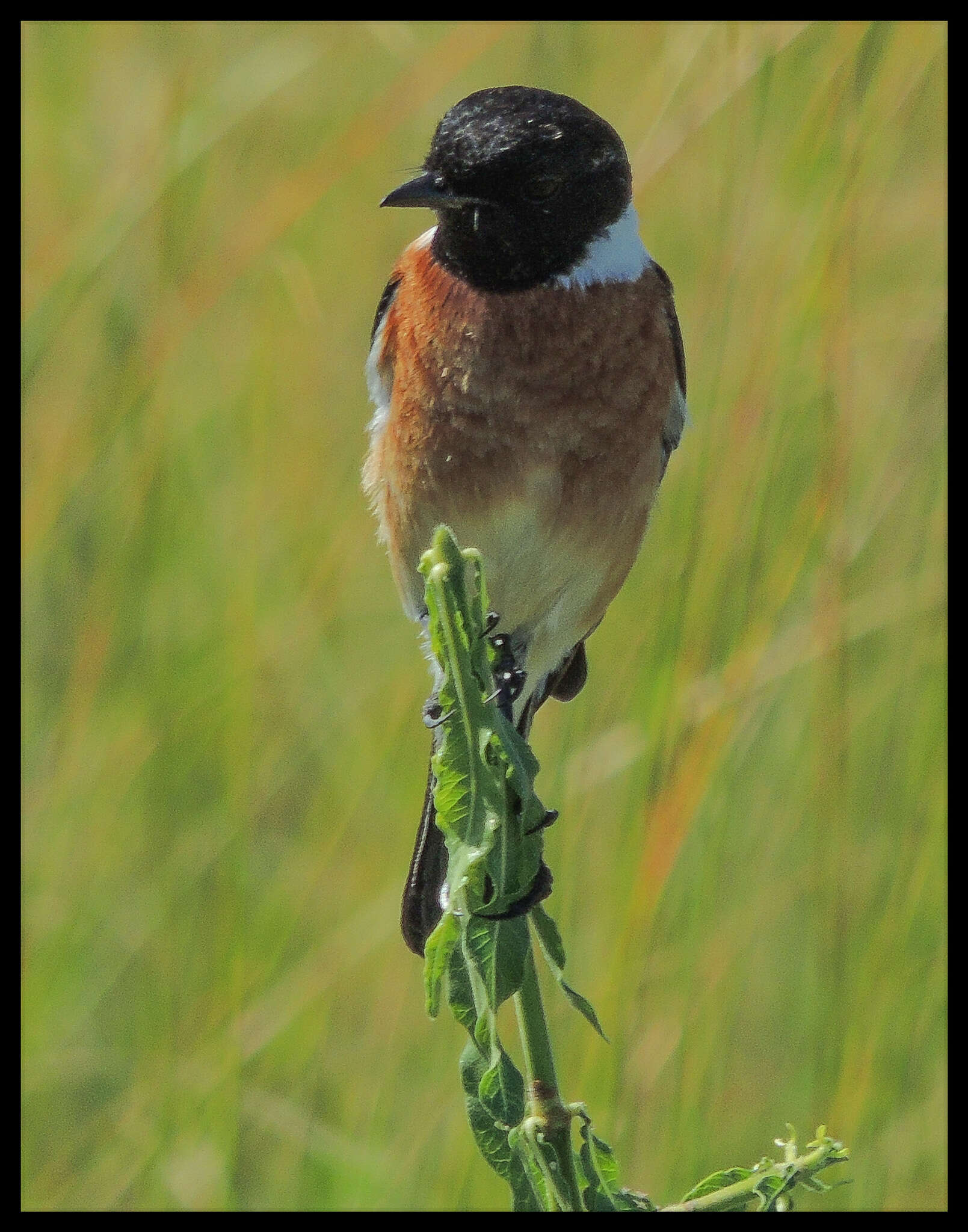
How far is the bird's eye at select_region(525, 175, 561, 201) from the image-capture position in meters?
2.32

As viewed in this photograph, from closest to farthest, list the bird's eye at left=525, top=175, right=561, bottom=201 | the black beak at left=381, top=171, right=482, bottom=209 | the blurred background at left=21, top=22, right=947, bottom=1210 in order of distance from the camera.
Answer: the black beak at left=381, top=171, right=482, bottom=209, the bird's eye at left=525, top=175, right=561, bottom=201, the blurred background at left=21, top=22, right=947, bottom=1210

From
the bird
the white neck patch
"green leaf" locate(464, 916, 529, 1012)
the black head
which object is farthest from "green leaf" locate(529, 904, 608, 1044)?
the white neck patch

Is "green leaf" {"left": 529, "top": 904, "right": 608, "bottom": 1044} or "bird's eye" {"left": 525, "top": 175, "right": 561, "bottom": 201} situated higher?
"bird's eye" {"left": 525, "top": 175, "right": 561, "bottom": 201}

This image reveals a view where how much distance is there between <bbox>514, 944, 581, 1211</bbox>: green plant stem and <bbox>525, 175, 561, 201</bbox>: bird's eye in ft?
4.75

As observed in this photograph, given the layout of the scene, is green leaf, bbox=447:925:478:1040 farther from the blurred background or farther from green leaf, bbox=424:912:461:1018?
the blurred background

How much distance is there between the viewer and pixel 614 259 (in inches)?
97.6

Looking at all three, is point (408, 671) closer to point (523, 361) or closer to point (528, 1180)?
point (523, 361)

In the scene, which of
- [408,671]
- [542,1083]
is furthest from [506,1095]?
[408,671]

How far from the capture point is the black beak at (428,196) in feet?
7.27

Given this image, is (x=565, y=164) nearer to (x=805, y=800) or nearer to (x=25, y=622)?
(x=805, y=800)

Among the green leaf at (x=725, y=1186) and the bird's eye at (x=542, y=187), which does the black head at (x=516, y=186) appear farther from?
the green leaf at (x=725, y=1186)

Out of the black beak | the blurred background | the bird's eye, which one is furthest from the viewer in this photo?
the blurred background

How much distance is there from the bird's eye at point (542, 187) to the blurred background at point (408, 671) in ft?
0.91

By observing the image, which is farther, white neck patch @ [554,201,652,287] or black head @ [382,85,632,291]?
white neck patch @ [554,201,652,287]
